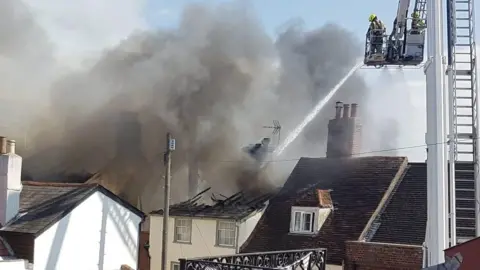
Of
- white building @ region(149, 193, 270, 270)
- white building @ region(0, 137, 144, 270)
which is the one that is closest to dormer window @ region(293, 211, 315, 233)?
white building @ region(149, 193, 270, 270)

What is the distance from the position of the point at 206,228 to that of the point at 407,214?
5877 millimetres

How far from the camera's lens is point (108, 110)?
2762 cm

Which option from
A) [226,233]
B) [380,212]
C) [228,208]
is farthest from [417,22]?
[228,208]

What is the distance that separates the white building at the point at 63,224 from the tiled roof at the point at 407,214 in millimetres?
6384

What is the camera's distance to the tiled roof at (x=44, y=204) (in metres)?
14.7

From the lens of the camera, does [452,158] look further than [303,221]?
No

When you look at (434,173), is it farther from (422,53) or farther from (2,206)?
(2,206)

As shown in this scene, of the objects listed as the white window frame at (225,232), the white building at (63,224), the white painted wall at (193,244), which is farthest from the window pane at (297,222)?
the white building at (63,224)

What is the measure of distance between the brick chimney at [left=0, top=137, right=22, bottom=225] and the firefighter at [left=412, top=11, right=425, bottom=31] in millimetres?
9217

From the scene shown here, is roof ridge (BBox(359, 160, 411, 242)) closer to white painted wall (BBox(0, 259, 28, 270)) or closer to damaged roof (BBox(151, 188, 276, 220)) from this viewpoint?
damaged roof (BBox(151, 188, 276, 220))

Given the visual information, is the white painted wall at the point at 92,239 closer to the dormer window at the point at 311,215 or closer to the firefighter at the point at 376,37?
the dormer window at the point at 311,215

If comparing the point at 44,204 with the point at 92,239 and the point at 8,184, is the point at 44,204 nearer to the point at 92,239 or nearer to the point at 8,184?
the point at 8,184

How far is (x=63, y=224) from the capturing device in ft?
49.4

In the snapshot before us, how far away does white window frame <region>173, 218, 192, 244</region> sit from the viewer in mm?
19703
